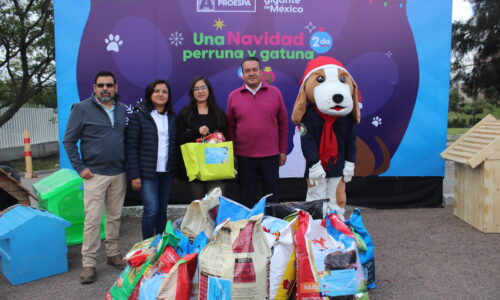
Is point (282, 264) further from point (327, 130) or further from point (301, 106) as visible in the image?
point (301, 106)

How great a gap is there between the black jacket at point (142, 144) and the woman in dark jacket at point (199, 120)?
0.81 feet

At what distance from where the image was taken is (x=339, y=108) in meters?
3.38

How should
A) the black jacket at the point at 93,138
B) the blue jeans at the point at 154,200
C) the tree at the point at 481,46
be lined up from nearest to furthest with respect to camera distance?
the black jacket at the point at 93,138 < the blue jeans at the point at 154,200 < the tree at the point at 481,46

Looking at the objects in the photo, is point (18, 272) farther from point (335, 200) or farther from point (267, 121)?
point (335, 200)

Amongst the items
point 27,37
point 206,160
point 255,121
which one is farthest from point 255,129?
point 27,37

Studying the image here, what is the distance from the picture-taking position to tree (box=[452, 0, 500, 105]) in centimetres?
1446

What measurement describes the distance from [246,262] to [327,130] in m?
1.58

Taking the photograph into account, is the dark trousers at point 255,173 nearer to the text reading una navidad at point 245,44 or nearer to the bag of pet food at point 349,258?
the bag of pet food at point 349,258

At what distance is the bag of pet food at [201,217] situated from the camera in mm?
2754

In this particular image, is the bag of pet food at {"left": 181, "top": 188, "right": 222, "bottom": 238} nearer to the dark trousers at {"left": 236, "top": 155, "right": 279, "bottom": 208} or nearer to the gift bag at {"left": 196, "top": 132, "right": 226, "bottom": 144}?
the gift bag at {"left": 196, "top": 132, "right": 226, "bottom": 144}

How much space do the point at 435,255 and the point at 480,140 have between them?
5.23ft

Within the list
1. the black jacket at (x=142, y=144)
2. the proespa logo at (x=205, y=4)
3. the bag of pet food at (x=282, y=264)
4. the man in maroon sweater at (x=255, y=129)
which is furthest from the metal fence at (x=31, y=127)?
the bag of pet food at (x=282, y=264)

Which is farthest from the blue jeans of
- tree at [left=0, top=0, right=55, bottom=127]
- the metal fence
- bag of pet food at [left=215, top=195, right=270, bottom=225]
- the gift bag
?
the metal fence

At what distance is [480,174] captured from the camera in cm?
438
